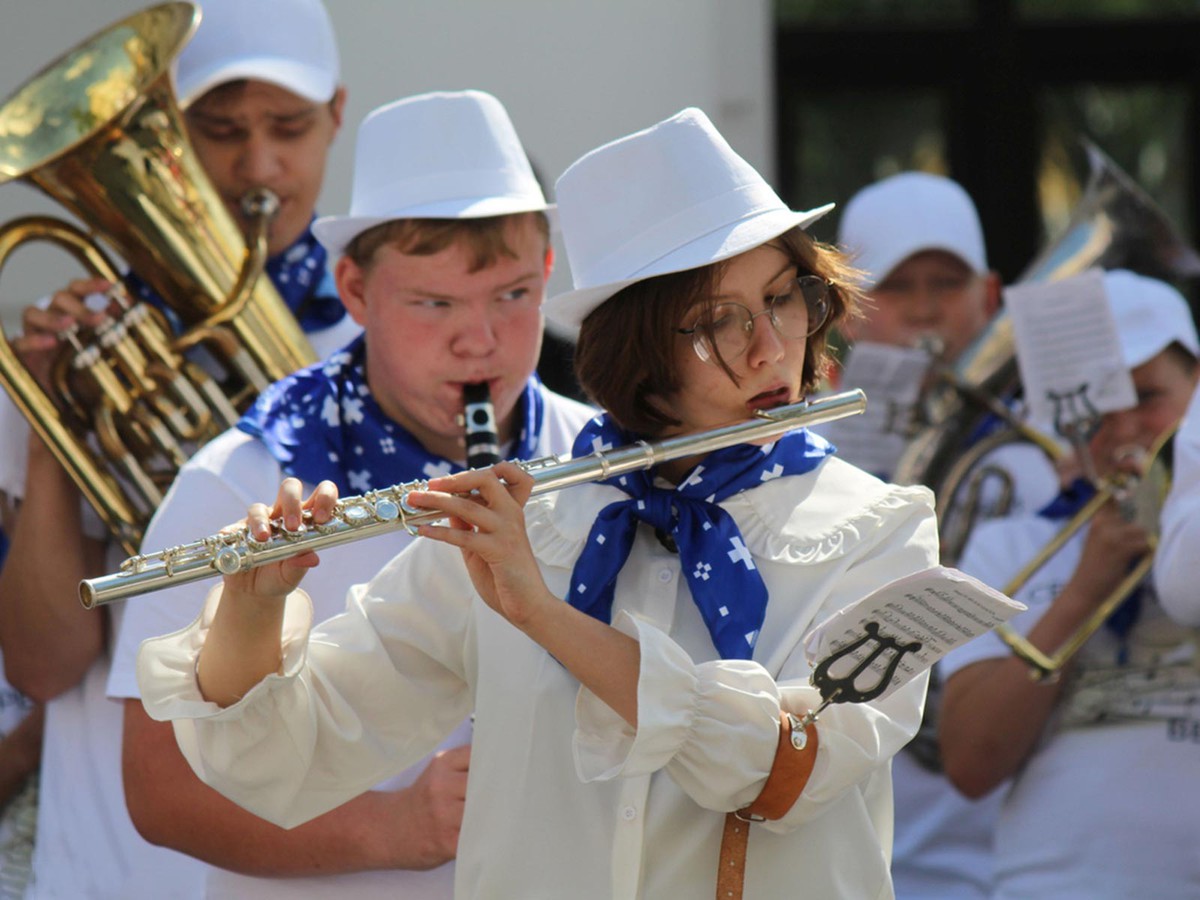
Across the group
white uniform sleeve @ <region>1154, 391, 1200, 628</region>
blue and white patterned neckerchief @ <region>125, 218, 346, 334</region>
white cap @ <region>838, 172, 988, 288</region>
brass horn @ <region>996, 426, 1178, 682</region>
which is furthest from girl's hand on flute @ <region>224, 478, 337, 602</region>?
white cap @ <region>838, 172, 988, 288</region>

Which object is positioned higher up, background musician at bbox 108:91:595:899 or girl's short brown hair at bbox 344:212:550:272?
girl's short brown hair at bbox 344:212:550:272

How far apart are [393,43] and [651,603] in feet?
10.7

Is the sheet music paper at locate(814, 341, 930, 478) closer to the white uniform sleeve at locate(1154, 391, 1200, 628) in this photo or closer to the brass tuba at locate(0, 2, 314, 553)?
the white uniform sleeve at locate(1154, 391, 1200, 628)

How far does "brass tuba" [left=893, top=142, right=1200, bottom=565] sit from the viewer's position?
13.9 ft

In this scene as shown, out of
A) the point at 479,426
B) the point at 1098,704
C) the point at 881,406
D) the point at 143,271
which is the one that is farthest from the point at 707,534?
the point at 881,406

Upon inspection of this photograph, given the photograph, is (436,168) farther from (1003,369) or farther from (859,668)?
(1003,369)

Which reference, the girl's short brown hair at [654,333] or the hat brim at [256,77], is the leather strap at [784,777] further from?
the hat brim at [256,77]

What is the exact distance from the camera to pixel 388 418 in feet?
9.64

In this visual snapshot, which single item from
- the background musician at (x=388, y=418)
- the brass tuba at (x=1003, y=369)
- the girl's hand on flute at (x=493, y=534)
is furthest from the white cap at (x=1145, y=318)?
the girl's hand on flute at (x=493, y=534)

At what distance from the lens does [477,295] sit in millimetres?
2834

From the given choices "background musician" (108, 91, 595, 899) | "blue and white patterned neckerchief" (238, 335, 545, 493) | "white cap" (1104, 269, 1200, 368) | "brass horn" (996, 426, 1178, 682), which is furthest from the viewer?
"white cap" (1104, 269, 1200, 368)

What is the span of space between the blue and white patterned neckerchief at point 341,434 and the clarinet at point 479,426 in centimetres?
13

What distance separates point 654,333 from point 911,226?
264 centimetres

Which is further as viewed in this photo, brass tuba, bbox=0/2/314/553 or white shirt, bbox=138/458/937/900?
brass tuba, bbox=0/2/314/553
